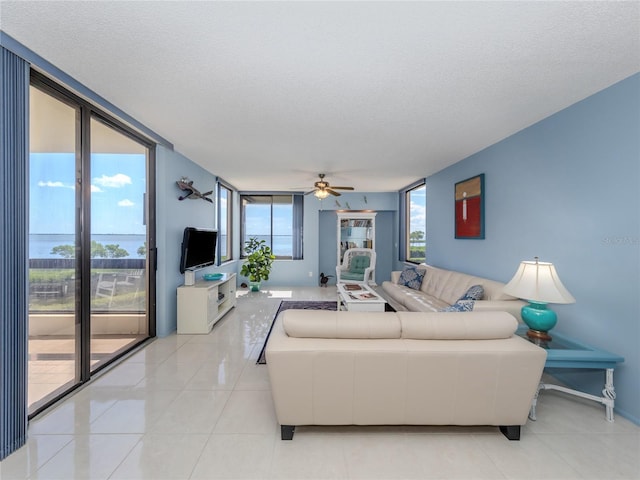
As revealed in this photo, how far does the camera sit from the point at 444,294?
4.11 meters

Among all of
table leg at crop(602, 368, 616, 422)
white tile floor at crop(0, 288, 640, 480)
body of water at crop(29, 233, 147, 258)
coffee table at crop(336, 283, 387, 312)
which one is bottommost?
white tile floor at crop(0, 288, 640, 480)

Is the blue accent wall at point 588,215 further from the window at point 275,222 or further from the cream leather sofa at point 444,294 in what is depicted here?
the window at point 275,222

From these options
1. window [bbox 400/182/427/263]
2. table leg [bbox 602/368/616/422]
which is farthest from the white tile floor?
window [bbox 400/182/427/263]

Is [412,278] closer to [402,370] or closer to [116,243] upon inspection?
[402,370]

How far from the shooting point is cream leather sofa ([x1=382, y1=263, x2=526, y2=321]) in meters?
2.79

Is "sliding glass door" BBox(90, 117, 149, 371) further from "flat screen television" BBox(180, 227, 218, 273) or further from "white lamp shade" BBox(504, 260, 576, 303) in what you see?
"white lamp shade" BBox(504, 260, 576, 303)

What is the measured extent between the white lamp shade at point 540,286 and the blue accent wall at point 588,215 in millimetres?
387

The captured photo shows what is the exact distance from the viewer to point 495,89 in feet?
7.50

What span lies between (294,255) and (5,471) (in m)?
6.13

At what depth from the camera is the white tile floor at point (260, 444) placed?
1.66 meters

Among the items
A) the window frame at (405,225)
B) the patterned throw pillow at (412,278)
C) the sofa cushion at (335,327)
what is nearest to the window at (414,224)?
the window frame at (405,225)

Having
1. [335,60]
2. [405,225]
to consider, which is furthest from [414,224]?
[335,60]

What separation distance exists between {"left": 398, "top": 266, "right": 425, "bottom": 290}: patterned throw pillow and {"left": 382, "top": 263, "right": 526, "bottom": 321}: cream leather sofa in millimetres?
64

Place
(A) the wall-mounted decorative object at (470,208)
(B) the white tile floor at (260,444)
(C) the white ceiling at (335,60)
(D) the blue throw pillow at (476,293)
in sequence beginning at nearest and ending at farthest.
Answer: (C) the white ceiling at (335,60), (B) the white tile floor at (260,444), (D) the blue throw pillow at (476,293), (A) the wall-mounted decorative object at (470,208)
